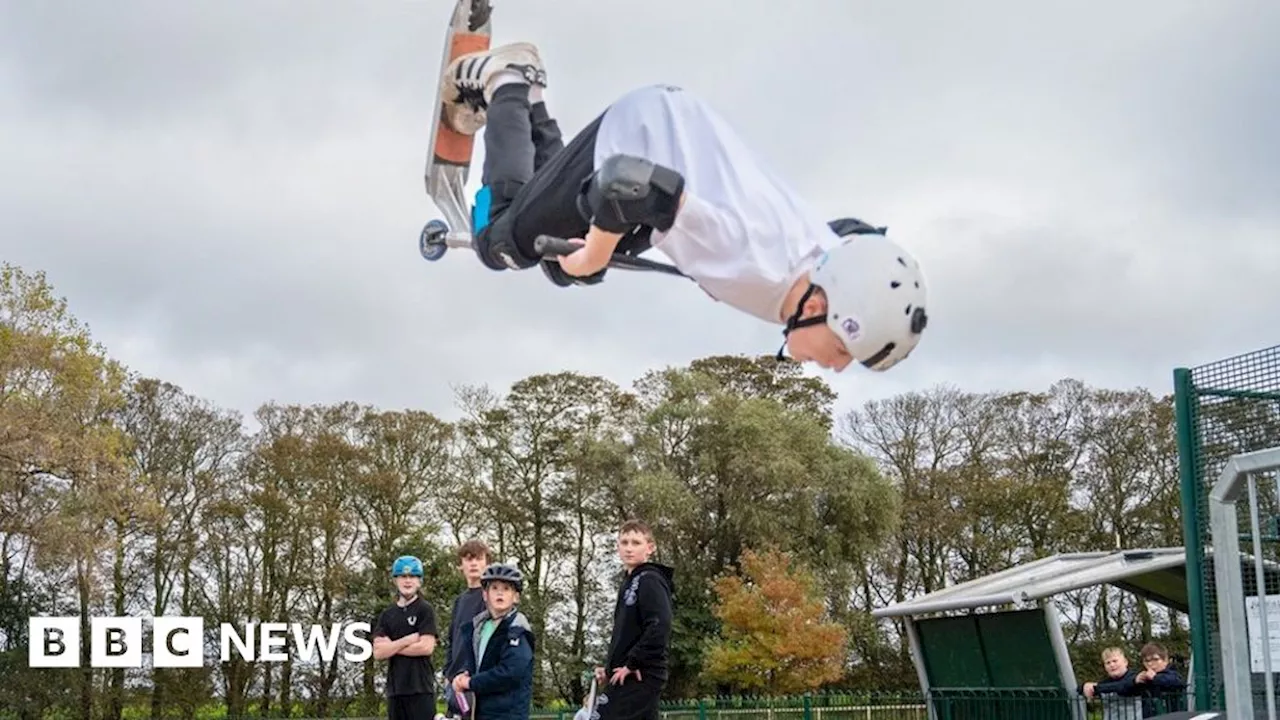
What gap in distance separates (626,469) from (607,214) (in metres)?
34.4

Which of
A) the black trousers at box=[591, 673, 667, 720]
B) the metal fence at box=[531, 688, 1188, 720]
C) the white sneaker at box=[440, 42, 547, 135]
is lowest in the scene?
the metal fence at box=[531, 688, 1188, 720]

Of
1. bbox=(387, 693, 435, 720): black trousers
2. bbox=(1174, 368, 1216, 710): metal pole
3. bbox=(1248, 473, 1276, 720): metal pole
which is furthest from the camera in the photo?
bbox=(1174, 368, 1216, 710): metal pole

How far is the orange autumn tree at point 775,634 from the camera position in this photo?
3278cm

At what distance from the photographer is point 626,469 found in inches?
1463

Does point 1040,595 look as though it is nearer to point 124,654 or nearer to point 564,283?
point 564,283

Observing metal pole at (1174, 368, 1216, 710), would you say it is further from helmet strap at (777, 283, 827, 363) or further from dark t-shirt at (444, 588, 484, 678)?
helmet strap at (777, 283, 827, 363)

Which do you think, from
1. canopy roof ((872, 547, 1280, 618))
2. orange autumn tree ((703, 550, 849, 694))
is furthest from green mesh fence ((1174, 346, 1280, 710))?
orange autumn tree ((703, 550, 849, 694))

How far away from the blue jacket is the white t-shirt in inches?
170

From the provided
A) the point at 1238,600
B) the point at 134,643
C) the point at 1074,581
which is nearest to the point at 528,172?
the point at 1238,600

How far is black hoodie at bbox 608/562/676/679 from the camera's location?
22.1 ft

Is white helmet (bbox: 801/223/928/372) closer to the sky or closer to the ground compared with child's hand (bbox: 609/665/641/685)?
closer to the sky

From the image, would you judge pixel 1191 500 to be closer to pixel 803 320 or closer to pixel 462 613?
pixel 462 613

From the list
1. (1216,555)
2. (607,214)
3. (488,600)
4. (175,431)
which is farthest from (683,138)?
(175,431)

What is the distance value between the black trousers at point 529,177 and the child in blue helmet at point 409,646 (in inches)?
216
